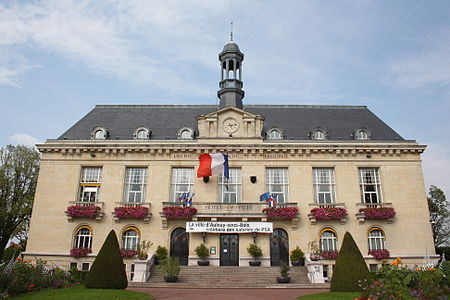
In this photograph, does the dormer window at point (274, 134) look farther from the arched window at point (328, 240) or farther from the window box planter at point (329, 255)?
the window box planter at point (329, 255)

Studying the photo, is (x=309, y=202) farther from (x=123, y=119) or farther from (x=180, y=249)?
(x=123, y=119)

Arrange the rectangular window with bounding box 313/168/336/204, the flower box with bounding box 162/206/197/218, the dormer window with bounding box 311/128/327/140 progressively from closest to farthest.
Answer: the flower box with bounding box 162/206/197/218 → the rectangular window with bounding box 313/168/336/204 → the dormer window with bounding box 311/128/327/140

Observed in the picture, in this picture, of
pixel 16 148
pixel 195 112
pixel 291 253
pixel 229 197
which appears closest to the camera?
pixel 291 253

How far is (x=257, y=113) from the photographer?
114 ft

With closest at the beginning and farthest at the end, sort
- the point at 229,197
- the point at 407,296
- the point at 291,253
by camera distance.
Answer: the point at 407,296 < the point at 291,253 < the point at 229,197

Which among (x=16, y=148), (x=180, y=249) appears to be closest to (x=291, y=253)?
(x=180, y=249)

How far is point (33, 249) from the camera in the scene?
1107 inches

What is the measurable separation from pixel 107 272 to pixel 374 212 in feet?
66.6

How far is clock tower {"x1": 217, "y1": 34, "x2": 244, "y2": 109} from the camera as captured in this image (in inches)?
1353

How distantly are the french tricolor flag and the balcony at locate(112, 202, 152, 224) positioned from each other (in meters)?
4.94

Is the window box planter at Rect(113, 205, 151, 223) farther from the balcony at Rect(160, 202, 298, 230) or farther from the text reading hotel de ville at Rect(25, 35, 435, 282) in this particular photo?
the balcony at Rect(160, 202, 298, 230)

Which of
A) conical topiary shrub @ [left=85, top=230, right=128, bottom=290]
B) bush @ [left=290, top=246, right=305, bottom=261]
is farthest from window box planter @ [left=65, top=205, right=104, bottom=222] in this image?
bush @ [left=290, top=246, right=305, bottom=261]

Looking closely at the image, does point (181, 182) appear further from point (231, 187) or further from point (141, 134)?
point (141, 134)

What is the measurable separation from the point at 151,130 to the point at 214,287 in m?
15.9
